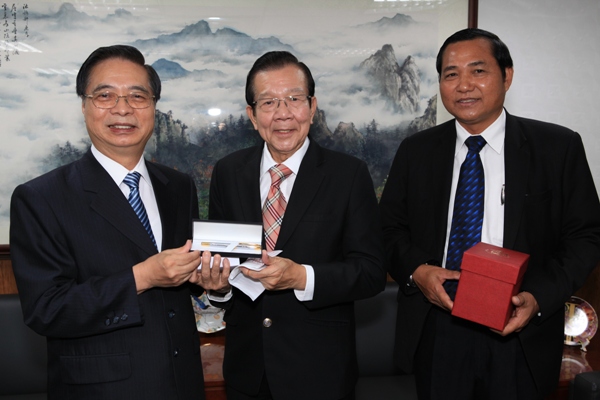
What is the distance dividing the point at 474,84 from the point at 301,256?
0.85m

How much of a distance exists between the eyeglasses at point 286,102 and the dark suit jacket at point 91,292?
0.53m

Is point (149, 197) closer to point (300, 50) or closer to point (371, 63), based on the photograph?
point (300, 50)

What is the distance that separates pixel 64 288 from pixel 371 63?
1997mm

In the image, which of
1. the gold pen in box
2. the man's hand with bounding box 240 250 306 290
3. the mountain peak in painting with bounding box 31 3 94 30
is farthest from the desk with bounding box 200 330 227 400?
the mountain peak in painting with bounding box 31 3 94 30

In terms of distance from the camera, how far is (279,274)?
1.49 m

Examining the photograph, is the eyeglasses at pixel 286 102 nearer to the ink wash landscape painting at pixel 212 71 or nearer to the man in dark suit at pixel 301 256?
the man in dark suit at pixel 301 256

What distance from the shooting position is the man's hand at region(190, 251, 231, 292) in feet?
4.68

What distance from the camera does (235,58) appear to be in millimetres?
2732

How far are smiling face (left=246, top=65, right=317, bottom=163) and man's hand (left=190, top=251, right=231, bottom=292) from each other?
463mm

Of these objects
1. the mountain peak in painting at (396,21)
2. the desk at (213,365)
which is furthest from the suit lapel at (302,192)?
the mountain peak in painting at (396,21)

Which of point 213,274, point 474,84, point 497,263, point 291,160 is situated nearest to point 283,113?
point 291,160

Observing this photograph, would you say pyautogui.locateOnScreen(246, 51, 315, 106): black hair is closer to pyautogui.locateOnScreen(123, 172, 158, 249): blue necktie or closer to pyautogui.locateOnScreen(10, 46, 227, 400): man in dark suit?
pyautogui.locateOnScreen(10, 46, 227, 400): man in dark suit

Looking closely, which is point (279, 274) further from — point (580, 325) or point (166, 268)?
point (580, 325)

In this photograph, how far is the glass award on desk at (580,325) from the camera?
270cm
